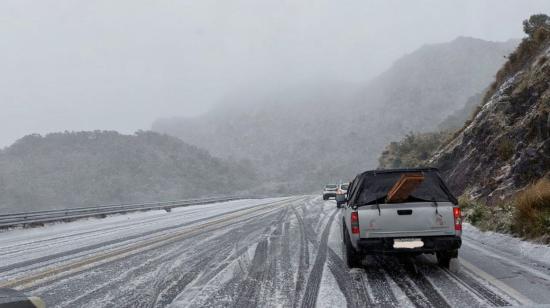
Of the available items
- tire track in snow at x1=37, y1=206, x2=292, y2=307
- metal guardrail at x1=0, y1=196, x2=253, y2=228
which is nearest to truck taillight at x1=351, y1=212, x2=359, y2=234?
tire track in snow at x1=37, y1=206, x2=292, y2=307

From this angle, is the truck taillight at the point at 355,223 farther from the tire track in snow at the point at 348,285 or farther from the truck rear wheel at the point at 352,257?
the tire track in snow at the point at 348,285

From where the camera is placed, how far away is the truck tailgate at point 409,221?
6488 millimetres

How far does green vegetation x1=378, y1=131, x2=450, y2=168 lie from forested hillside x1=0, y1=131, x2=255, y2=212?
49169 millimetres

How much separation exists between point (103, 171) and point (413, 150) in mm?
65852

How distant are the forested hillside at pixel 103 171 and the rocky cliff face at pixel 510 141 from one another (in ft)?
227

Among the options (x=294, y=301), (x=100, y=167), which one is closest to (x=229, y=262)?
(x=294, y=301)

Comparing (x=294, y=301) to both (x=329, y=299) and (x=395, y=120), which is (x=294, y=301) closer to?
(x=329, y=299)

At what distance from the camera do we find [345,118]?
550 feet

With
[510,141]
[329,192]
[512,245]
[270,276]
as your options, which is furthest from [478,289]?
[329,192]

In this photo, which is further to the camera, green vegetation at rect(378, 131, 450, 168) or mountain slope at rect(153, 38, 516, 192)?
mountain slope at rect(153, 38, 516, 192)

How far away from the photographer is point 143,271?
23.8ft

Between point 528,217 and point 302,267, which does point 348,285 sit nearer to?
point 302,267

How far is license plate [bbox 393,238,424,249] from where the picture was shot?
6.46 m

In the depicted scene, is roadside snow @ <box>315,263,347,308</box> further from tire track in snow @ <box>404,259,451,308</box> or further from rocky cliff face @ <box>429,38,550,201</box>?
rocky cliff face @ <box>429,38,550,201</box>
